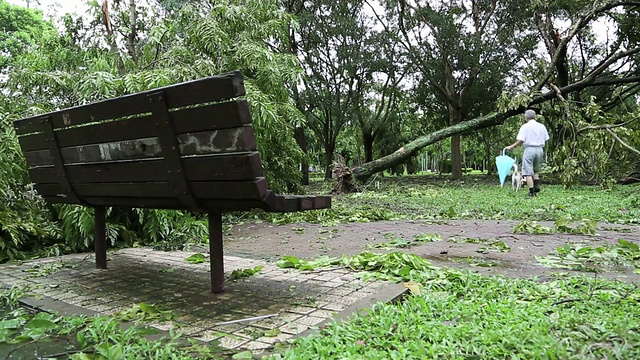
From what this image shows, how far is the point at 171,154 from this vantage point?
2502mm

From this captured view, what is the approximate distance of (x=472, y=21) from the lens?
18.7m

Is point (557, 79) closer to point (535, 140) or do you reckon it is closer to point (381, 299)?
point (535, 140)

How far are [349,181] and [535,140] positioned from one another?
4.44 metres

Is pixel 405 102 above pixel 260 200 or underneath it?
above

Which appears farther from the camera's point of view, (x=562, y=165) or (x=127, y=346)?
(x=562, y=165)

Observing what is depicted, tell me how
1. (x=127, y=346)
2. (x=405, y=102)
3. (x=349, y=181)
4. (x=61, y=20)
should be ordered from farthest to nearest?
(x=405, y=102) → (x=349, y=181) → (x=61, y=20) → (x=127, y=346)

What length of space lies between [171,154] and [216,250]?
0.66 m

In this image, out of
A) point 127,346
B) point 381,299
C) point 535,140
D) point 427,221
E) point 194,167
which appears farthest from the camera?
Answer: point 535,140

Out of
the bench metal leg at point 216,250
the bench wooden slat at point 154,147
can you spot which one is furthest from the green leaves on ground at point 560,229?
the bench wooden slat at point 154,147

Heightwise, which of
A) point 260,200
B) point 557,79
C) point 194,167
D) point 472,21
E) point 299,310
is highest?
point 472,21

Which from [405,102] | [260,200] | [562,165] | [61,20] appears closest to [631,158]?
[562,165]

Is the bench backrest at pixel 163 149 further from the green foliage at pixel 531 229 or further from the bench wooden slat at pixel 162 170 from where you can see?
the green foliage at pixel 531 229

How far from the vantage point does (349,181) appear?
468 inches

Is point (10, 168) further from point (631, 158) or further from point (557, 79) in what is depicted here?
point (557, 79)
